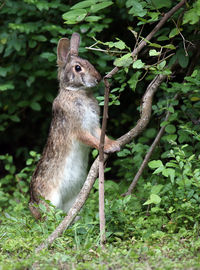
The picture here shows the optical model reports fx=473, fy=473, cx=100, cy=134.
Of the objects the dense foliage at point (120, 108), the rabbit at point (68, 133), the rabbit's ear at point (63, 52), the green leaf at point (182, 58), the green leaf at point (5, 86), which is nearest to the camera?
the dense foliage at point (120, 108)

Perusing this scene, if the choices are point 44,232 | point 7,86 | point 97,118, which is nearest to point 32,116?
point 7,86

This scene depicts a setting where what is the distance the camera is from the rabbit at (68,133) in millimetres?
5895

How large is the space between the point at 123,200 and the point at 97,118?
158 cm

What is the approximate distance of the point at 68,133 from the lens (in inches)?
236

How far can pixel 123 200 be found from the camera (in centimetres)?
476

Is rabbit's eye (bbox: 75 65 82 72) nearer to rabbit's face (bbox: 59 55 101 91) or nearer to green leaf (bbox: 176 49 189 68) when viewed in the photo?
rabbit's face (bbox: 59 55 101 91)

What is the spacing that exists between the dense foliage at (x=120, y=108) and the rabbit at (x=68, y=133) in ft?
1.02

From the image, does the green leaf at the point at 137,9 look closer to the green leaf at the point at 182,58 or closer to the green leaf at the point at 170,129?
the green leaf at the point at 182,58

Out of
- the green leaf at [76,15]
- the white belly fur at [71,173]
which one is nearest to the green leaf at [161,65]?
the green leaf at [76,15]

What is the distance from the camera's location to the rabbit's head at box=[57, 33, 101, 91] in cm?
579

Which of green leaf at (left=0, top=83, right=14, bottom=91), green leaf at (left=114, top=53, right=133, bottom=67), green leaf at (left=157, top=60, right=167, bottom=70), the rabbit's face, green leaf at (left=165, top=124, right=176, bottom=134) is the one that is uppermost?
green leaf at (left=114, top=53, right=133, bottom=67)

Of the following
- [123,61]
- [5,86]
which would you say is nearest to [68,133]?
[5,86]

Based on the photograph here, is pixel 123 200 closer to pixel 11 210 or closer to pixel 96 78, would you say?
pixel 96 78

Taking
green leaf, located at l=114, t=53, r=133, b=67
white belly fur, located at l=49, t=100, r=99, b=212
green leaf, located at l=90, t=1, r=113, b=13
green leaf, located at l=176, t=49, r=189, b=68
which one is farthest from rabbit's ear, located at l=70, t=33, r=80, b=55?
green leaf, located at l=114, t=53, r=133, b=67
